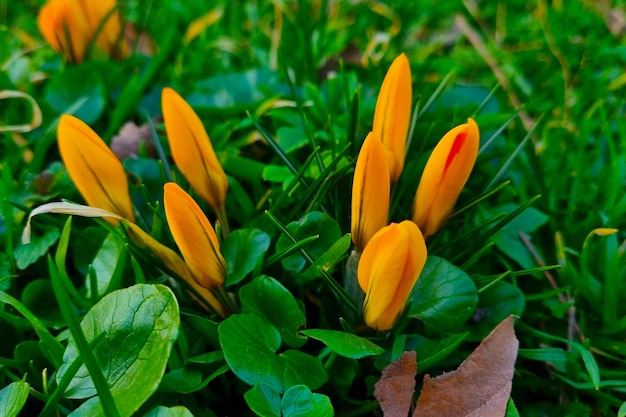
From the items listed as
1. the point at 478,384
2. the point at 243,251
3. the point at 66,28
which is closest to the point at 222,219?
the point at 243,251

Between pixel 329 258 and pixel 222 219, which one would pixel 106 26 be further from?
pixel 329 258

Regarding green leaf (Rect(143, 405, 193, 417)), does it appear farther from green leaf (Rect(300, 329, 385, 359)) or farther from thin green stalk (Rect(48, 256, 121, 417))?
green leaf (Rect(300, 329, 385, 359))

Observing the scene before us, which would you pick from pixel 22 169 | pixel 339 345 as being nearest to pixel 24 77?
pixel 22 169

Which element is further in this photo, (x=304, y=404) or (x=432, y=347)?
(x=432, y=347)

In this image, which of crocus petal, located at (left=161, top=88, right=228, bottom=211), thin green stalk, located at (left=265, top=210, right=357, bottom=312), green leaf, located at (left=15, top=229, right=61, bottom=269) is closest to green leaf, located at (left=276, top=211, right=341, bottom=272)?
thin green stalk, located at (left=265, top=210, right=357, bottom=312)

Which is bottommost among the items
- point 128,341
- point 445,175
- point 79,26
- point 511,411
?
point 511,411

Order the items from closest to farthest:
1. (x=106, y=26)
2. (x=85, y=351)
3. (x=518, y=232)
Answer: (x=85, y=351), (x=518, y=232), (x=106, y=26)

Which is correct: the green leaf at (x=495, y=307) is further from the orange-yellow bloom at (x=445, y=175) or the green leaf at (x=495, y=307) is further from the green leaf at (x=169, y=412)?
the green leaf at (x=169, y=412)
